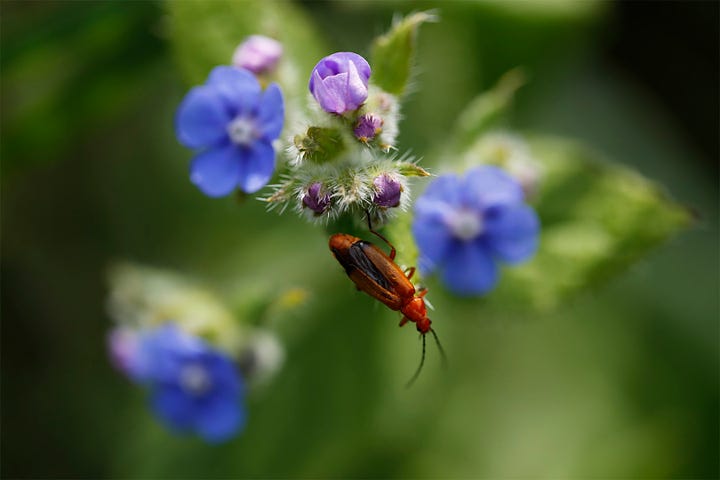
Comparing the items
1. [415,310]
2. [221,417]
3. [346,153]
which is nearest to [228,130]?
[346,153]

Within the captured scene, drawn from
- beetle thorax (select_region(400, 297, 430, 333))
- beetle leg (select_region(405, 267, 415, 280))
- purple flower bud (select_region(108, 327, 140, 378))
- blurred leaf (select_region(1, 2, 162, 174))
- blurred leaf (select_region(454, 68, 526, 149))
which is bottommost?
beetle thorax (select_region(400, 297, 430, 333))

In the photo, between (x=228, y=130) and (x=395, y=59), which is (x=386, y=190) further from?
(x=228, y=130)

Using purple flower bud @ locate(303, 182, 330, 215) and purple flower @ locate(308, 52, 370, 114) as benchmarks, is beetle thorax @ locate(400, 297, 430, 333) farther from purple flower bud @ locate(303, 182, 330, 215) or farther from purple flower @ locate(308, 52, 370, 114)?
purple flower @ locate(308, 52, 370, 114)

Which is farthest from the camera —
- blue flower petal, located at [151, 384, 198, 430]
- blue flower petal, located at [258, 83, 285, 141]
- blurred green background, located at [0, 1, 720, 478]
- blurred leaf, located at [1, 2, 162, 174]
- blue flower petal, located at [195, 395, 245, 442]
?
blurred green background, located at [0, 1, 720, 478]

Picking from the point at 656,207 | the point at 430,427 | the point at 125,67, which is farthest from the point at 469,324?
the point at 125,67

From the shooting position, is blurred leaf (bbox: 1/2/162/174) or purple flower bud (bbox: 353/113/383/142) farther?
blurred leaf (bbox: 1/2/162/174)

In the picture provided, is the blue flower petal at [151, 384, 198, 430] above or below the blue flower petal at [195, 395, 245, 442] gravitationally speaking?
above

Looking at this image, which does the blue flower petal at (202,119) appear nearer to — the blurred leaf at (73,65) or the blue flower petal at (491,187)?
the blue flower petal at (491,187)

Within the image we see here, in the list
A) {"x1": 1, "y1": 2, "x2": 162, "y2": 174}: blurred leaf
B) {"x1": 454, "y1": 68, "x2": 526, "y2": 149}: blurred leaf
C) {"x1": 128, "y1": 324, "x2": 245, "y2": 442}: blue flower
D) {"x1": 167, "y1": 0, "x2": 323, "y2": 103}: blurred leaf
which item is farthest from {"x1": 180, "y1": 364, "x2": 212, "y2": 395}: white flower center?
{"x1": 1, "y1": 2, "x2": 162, "y2": 174}: blurred leaf

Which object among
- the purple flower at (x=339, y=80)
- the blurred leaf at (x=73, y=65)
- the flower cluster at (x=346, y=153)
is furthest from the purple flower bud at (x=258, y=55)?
the blurred leaf at (x=73, y=65)
